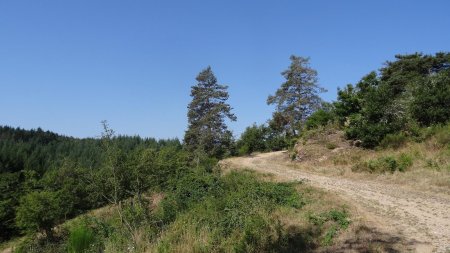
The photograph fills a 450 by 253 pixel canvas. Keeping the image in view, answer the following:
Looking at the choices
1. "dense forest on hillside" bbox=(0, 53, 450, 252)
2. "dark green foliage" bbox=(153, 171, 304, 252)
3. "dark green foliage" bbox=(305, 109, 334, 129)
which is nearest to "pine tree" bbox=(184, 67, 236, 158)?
"dense forest on hillside" bbox=(0, 53, 450, 252)

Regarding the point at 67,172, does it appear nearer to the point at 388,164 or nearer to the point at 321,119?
the point at 321,119

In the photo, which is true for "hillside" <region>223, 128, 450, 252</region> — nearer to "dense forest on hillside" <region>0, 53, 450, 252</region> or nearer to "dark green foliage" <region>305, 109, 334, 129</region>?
"dense forest on hillside" <region>0, 53, 450, 252</region>

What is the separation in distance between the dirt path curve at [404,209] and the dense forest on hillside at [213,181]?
1.03 meters

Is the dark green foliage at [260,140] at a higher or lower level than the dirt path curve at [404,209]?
higher

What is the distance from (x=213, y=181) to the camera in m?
16.1

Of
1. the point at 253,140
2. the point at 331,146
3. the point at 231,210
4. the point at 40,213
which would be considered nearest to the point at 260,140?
the point at 253,140

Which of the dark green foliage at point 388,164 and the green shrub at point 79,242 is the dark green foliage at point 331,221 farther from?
the dark green foliage at point 388,164

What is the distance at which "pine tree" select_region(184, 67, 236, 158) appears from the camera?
37250mm

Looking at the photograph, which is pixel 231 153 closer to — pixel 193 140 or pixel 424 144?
pixel 193 140

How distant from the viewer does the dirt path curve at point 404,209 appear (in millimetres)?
6876

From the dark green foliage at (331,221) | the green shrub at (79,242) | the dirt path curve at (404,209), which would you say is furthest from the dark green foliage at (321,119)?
the green shrub at (79,242)

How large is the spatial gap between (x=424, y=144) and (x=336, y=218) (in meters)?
10.2

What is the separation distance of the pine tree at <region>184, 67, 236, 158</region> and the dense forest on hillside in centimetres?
11

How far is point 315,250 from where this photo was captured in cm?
708
